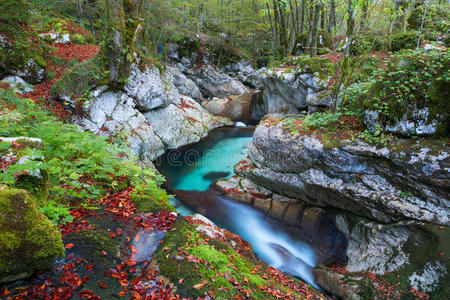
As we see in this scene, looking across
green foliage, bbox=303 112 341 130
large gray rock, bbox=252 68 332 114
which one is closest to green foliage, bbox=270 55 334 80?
large gray rock, bbox=252 68 332 114

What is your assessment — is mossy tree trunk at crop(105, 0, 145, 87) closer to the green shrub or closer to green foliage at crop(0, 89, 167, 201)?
the green shrub

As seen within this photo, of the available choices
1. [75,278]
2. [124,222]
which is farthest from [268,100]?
[75,278]

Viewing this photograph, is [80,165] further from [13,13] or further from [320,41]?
[320,41]

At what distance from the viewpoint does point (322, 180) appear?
293 inches

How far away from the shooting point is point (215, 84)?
24297mm

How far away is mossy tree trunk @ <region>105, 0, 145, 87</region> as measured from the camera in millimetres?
9844

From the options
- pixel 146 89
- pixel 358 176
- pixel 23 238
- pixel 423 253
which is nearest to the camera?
pixel 23 238

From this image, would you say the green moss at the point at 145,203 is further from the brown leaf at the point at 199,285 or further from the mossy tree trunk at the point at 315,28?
the mossy tree trunk at the point at 315,28

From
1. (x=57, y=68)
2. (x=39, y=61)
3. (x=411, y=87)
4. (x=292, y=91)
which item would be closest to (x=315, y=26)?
(x=292, y=91)

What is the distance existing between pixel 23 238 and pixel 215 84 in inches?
936

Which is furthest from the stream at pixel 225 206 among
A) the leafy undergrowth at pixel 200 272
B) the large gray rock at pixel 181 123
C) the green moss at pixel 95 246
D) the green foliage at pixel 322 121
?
the green moss at pixel 95 246

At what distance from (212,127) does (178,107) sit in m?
3.40

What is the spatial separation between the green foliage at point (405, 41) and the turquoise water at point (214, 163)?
10320 millimetres

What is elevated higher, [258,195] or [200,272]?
[200,272]
